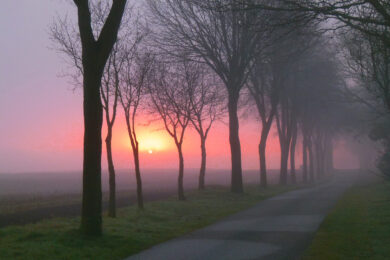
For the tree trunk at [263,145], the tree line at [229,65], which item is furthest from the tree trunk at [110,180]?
the tree trunk at [263,145]

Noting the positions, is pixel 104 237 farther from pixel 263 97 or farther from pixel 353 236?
pixel 263 97

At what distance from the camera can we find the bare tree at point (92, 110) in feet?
42.9

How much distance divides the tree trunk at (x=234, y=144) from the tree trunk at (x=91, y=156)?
18.9 meters

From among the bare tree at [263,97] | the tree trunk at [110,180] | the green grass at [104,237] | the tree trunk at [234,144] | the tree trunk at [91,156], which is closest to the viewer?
the green grass at [104,237]

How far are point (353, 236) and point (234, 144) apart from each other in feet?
61.8

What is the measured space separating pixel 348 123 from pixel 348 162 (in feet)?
345

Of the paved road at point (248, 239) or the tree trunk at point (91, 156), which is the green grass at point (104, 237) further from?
the paved road at point (248, 239)

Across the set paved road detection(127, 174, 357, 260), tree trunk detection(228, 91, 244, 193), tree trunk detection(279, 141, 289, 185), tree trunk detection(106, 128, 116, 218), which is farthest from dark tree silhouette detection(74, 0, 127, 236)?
tree trunk detection(279, 141, 289, 185)

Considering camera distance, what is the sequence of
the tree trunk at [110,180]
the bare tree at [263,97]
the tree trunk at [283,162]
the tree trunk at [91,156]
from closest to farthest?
1. the tree trunk at [91,156]
2. the tree trunk at [110,180]
3. the bare tree at [263,97]
4. the tree trunk at [283,162]

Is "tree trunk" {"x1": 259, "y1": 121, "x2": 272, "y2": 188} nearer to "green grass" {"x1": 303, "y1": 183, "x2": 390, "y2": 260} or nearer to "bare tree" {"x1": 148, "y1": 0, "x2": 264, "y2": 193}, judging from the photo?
"bare tree" {"x1": 148, "y1": 0, "x2": 264, "y2": 193}

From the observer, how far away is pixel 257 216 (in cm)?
1873

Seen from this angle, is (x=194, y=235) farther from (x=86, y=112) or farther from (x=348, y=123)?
(x=348, y=123)

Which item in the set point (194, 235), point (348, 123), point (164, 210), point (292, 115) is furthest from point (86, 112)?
point (348, 123)

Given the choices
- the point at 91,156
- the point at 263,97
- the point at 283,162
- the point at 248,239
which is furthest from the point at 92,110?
the point at 283,162
